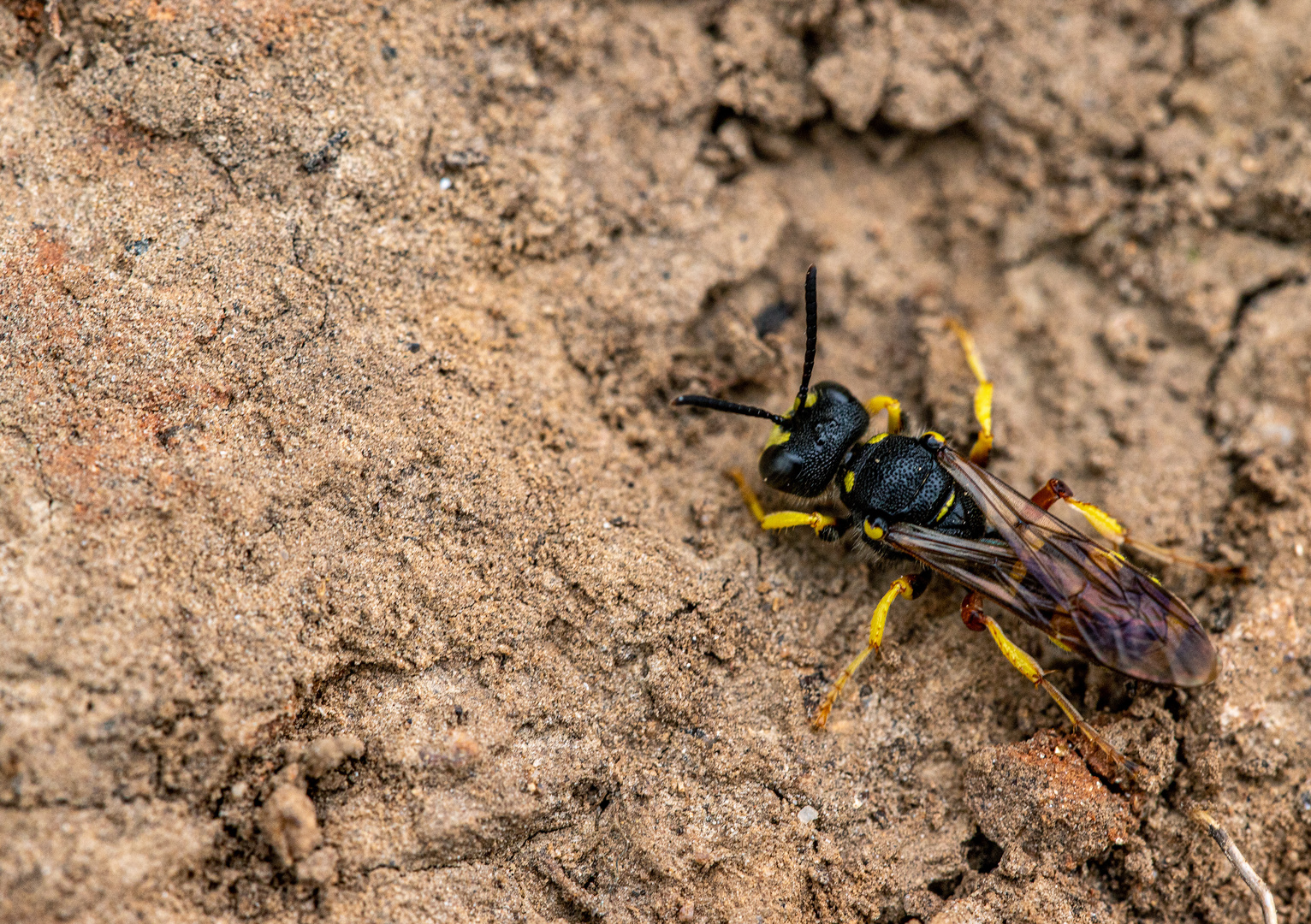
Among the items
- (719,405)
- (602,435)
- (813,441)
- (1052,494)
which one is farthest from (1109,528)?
(602,435)

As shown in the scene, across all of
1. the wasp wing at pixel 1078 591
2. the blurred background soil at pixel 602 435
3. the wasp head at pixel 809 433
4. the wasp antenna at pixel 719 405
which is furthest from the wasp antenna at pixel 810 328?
the wasp wing at pixel 1078 591

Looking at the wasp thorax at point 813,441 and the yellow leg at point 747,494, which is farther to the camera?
the yellow leg at point 747,494

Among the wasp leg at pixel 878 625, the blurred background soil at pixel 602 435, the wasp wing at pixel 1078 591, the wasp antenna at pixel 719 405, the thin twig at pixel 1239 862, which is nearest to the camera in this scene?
the blurred background soil at pixel 602 435

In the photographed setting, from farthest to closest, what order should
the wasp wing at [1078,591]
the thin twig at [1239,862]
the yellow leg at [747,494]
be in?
the yellow leg at [747,494] → the wasp wing at [1078,591] → the thin twig at [1239,862]

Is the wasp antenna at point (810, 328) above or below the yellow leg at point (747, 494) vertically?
above

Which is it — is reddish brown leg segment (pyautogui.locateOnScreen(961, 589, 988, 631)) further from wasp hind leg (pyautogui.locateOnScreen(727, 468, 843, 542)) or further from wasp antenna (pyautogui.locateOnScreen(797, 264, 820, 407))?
wasp antenna (pyautogui.locateOnScreen(797, 264, 820, 407))

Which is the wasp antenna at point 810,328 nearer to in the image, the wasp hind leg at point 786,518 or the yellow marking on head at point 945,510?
the wasp hind leg at point 786,518

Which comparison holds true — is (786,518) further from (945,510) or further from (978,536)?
(978,536)
